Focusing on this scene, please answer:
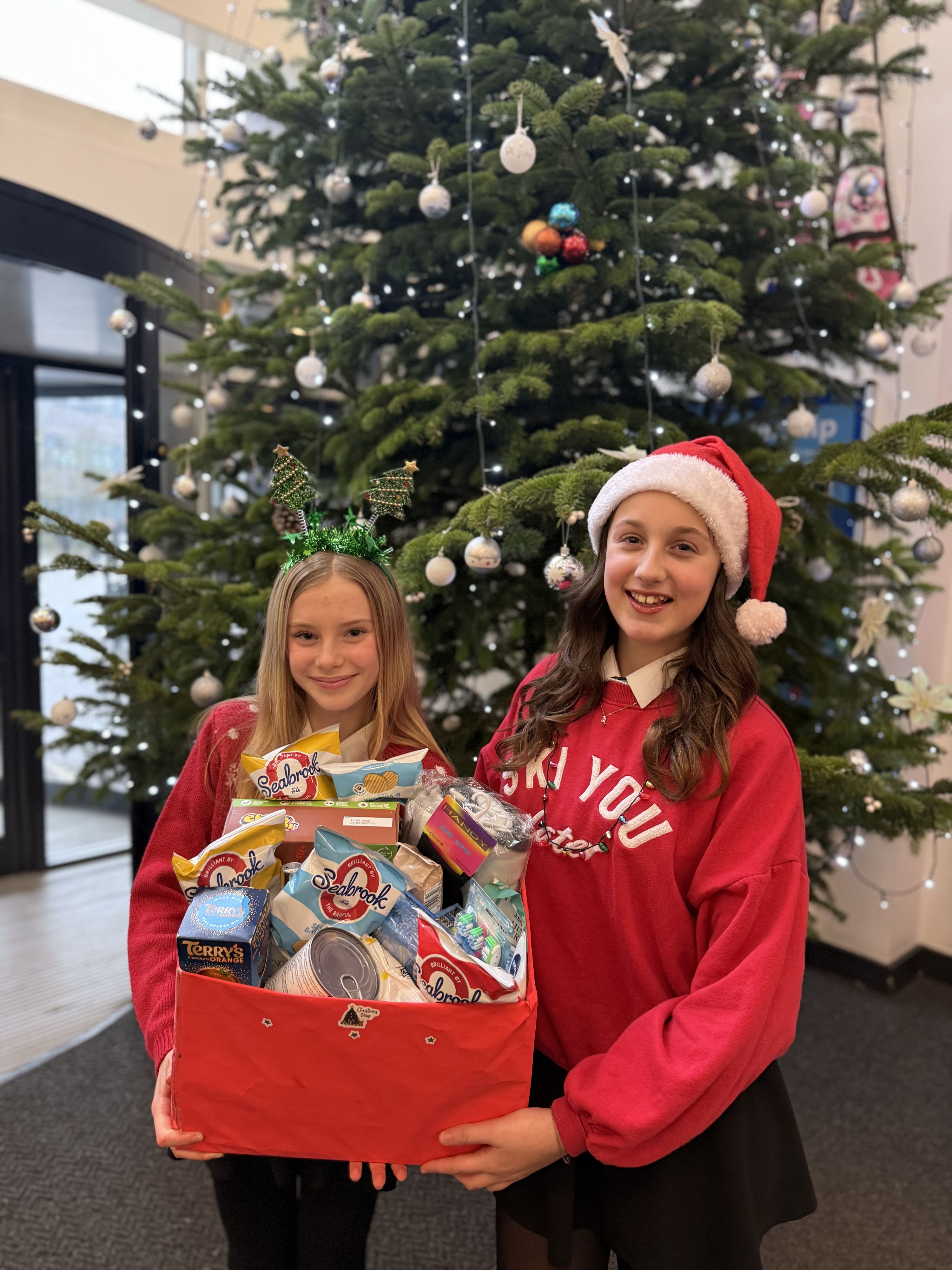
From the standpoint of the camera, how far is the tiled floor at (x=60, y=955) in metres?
3.00

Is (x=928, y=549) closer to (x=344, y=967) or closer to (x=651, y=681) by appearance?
(x=651, y=681)

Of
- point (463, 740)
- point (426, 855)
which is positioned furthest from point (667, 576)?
point (463, 740)

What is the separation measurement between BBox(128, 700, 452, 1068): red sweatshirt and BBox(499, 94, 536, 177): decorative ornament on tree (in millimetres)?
1308

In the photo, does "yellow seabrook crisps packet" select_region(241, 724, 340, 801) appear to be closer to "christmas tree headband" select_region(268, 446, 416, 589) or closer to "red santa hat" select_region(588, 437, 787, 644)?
"christmas tree headband" select_region(268, 446, 416, 589)

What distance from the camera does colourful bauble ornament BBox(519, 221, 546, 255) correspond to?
81.4 inches

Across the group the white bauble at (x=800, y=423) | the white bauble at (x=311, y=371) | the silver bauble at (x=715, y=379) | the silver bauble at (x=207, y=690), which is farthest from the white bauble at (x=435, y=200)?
the silver bauble at (x=207, y=690)

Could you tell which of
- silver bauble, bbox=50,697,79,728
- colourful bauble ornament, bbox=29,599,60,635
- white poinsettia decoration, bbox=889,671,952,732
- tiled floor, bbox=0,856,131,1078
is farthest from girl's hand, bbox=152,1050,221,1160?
tiled floor, bbox=0,856,131,1078

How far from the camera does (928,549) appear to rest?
6.95ft

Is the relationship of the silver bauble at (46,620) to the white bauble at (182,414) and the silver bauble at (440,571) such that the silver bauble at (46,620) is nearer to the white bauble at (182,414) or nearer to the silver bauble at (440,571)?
the white bauble at (182,414)

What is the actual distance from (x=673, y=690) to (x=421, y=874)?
1.48 feet

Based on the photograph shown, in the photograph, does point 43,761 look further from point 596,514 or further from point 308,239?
point 596,514

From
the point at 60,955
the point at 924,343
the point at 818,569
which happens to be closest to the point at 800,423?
the point at 818,569

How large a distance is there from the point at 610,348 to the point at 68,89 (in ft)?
9.17

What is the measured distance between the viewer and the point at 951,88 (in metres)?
2.92
